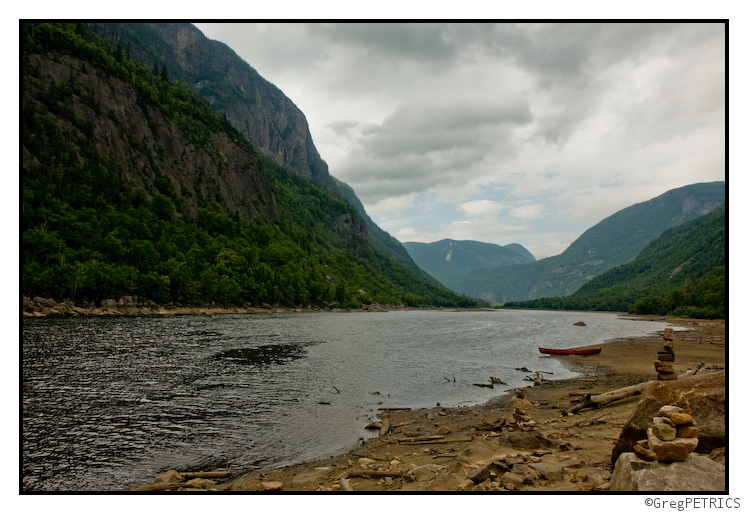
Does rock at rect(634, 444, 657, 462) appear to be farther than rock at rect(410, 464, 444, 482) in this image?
No

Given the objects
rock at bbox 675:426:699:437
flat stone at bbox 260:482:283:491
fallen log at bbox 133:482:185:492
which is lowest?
fallen log at bbox 133:482:185:492

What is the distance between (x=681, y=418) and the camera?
26.3ft

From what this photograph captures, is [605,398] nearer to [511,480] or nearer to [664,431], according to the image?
[511,480]

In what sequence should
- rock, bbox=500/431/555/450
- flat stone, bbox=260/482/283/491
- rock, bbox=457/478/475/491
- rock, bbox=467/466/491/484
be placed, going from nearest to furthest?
1. rock, bbox=457/478/475/491
2. rock, bbox=467/466/491/484
3. flat stone, bbox=260/482/283/491
4. rock, bbox=500/431/555/450

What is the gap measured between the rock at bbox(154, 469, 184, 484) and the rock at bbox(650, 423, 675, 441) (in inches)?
574

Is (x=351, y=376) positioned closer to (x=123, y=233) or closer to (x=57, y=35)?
(x=123, y=233)

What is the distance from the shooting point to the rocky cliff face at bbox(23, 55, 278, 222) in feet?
450

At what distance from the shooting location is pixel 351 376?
36031 millimetres

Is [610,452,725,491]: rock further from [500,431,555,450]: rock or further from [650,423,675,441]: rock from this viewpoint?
[500,431,555,450]: rock

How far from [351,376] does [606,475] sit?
27.2 m

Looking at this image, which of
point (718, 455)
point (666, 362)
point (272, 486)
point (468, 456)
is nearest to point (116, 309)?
point (272, 486)

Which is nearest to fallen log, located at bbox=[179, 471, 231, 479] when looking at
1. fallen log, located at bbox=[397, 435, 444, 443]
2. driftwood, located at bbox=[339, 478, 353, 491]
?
driftwood, located at bbox=[339, 478, 353, 491]

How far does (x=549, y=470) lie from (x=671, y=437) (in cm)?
409

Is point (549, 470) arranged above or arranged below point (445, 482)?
above
